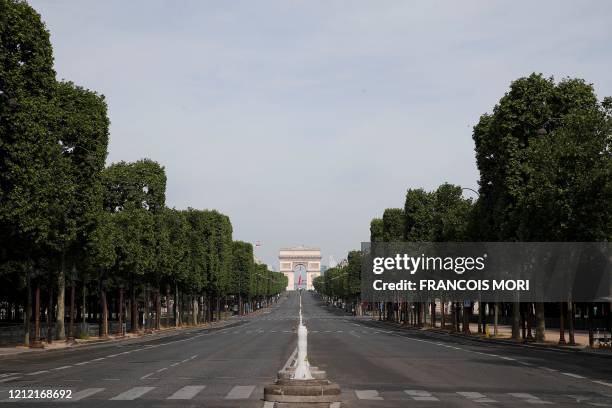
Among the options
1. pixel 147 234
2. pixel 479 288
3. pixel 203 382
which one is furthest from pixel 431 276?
pixel 203 382

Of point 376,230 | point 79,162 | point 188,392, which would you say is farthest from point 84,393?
point 376,230

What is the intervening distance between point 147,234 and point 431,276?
31794 millimetres

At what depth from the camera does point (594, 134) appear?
50.3m

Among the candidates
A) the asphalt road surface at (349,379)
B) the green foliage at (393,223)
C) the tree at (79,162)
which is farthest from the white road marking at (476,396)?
the green foliage at (393,223)

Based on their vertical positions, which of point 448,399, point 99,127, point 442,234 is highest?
point 99,127

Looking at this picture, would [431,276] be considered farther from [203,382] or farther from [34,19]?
[203,382]

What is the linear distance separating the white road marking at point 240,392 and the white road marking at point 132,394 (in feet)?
7.14

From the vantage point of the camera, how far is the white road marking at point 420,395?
838 inches

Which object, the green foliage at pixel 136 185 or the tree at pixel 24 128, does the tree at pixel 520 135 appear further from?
the green foliage at pixel 136 185

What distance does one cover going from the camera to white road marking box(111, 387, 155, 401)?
2110cm

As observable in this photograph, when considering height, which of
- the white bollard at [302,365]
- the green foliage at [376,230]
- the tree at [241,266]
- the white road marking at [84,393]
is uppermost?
the green foliage at [376,230]

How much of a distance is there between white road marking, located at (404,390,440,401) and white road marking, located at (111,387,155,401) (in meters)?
6.65

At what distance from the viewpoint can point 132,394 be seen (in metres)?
22.2

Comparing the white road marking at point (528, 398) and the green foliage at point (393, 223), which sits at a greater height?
the green foliage at point (393, 223)
